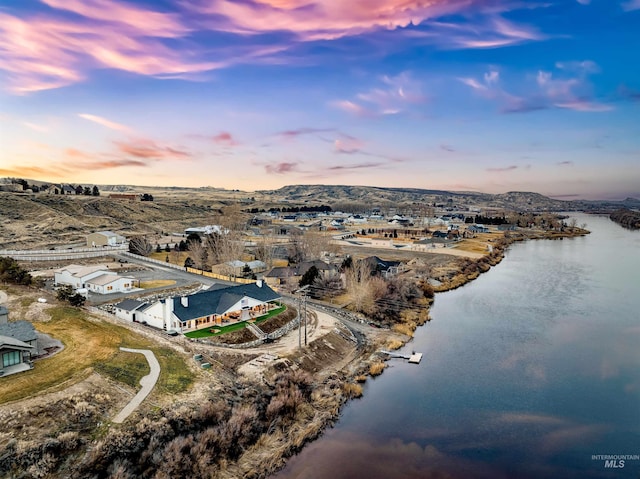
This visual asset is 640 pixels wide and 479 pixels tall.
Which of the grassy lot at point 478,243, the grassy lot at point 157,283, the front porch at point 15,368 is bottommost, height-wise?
the grassy lot at point 157,283

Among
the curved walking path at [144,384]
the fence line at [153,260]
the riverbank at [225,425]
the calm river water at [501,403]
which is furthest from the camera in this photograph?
the fence line at [153,260]

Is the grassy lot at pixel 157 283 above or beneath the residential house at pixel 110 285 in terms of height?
beneath

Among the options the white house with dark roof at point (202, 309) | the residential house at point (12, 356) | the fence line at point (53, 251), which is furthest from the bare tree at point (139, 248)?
the residential house at point (12, 356)

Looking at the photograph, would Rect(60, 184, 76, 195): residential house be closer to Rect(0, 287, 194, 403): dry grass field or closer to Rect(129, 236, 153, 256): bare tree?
Rect(129, 236, 153, 256): bare tree

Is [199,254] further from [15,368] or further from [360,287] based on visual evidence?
[15,368]

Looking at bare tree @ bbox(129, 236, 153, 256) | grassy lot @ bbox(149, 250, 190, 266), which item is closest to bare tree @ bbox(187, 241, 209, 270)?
grassy lot @ bbox(149, 250, 190, 266)

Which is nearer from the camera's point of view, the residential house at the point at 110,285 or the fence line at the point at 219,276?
the residential house at the point at 110,285

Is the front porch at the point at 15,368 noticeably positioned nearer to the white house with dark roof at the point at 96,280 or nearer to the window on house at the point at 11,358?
the window on house at the point at 11,358

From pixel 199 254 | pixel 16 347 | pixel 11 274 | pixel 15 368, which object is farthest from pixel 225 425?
pixel 199 254
